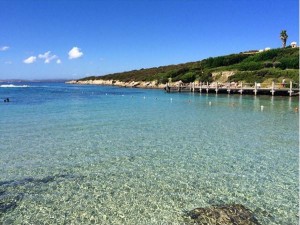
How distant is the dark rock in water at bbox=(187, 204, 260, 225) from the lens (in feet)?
21.4

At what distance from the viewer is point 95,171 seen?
10.1 metres

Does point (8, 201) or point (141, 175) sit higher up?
point (8, 201)

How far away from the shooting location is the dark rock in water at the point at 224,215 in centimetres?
651

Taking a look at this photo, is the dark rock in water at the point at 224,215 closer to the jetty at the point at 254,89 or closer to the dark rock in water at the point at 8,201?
the dark rock in water at the point at 8,201

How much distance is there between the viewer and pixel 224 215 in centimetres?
679

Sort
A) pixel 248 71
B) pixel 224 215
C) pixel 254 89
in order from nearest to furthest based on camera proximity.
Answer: pixel 224 215 < pixel 254 89 < pixel 248 71

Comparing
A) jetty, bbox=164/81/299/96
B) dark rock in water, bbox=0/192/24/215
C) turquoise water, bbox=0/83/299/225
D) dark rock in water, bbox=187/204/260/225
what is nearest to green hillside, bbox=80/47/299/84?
jetty, bbox=164/81/299/96

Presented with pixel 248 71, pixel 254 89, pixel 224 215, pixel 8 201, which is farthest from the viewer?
pixel 248 71

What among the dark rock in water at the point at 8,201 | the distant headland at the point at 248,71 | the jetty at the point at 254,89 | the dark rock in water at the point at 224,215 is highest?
the distant headland at the point at 248,71

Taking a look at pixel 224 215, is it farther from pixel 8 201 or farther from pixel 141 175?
pixel 8 201

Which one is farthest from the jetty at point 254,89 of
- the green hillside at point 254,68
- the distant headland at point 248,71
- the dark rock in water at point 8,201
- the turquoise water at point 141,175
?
the dark rock in water at point 8,201

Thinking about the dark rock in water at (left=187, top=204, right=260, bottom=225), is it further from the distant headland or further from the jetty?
the distant headland

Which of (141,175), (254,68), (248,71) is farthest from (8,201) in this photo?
(254,68)

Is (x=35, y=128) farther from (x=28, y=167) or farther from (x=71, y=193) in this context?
(x=71, y=193)
